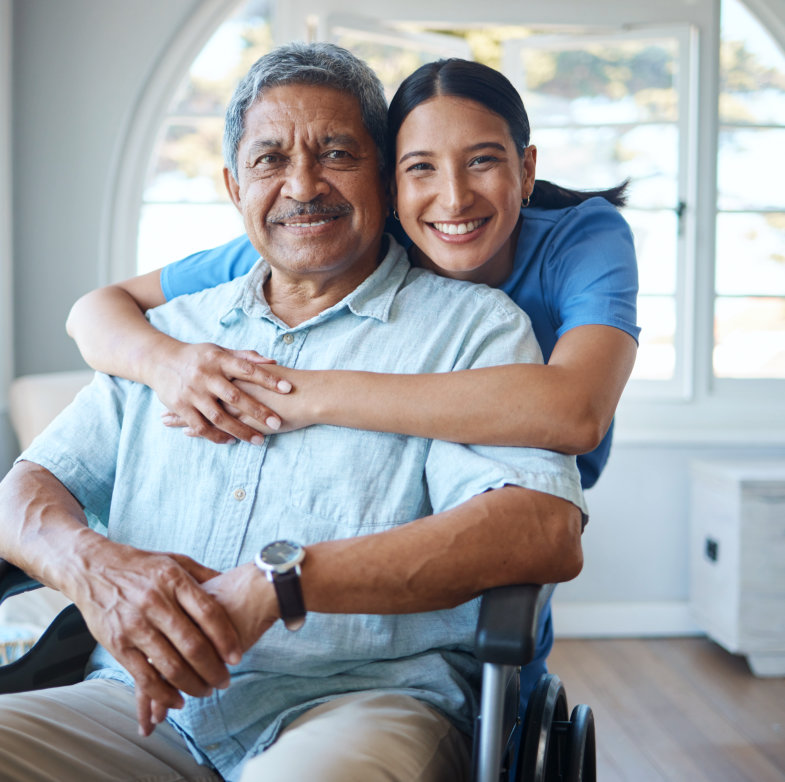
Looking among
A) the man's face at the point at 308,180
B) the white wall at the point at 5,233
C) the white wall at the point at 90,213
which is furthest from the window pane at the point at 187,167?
the man's face at the point at 308,180

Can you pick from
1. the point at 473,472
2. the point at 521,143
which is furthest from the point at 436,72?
the point at 473,472

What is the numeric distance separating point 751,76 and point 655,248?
2.68 feet

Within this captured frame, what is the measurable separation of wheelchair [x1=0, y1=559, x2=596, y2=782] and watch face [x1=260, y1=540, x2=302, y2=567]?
0.26 metres

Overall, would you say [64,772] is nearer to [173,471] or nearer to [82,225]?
[173,471]

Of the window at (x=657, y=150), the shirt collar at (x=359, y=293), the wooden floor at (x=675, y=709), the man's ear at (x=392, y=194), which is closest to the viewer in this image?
the shirt collar at (x=359, y=293)

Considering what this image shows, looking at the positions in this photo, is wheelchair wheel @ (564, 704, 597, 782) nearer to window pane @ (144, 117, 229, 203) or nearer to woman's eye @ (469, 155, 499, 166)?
woman's eye @ (469, 155, 499, 166)

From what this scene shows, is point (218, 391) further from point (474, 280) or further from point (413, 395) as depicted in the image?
point (474, 280)

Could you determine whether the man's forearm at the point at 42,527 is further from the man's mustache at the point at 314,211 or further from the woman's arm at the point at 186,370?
the man's mustache at the point at 314,211

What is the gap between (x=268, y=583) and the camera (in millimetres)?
1075

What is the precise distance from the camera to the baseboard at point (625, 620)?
3.29m

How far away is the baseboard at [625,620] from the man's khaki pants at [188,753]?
226cm

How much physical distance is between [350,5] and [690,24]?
133 centimetres

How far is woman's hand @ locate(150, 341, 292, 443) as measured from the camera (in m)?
1.25

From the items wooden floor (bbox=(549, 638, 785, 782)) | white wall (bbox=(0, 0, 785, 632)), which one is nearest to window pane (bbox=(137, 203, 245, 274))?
white wall (bbox=(0, 0, 785, 632))
